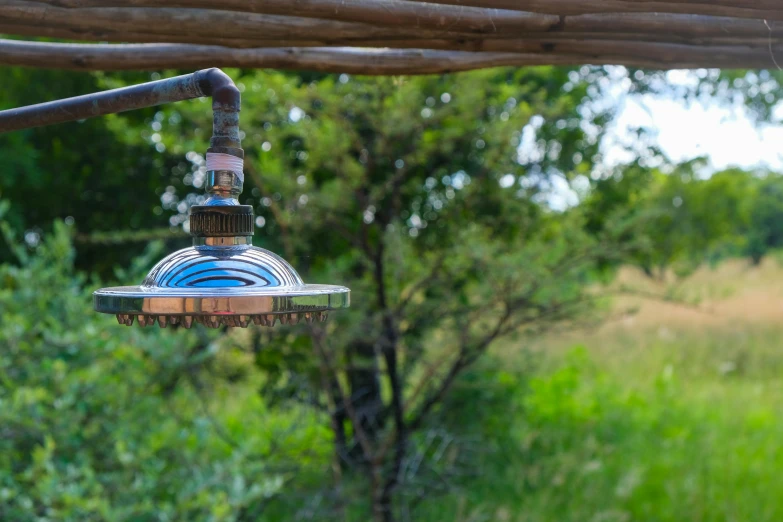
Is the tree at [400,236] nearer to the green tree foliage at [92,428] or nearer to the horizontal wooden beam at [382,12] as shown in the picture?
the green tree foliage at [92,428]

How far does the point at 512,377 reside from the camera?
5102mm

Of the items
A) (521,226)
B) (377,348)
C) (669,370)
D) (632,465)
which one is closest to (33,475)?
(377,348)

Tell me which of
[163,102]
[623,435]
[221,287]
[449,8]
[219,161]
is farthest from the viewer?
[623,435]

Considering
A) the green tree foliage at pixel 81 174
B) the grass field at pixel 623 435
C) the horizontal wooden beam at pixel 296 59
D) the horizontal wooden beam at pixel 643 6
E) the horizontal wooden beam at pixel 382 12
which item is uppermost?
the green tree foliage at pixel 81 174

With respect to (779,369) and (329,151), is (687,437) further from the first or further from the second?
(329,151)

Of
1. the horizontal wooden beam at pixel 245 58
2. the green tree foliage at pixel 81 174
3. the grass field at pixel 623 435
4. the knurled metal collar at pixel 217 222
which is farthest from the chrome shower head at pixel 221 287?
the green tree foliage at pixel 81 174

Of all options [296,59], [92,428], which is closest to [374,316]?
[92,428]

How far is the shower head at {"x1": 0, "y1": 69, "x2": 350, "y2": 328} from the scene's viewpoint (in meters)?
0.91

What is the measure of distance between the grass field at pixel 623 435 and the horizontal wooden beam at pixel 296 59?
8.44 ft

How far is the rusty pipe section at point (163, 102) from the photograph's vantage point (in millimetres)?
1081

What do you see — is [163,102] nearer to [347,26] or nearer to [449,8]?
[347,26]

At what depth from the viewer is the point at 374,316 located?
3.90 metres

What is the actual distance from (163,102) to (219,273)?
348 millimetres

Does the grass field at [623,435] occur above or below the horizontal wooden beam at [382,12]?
below
